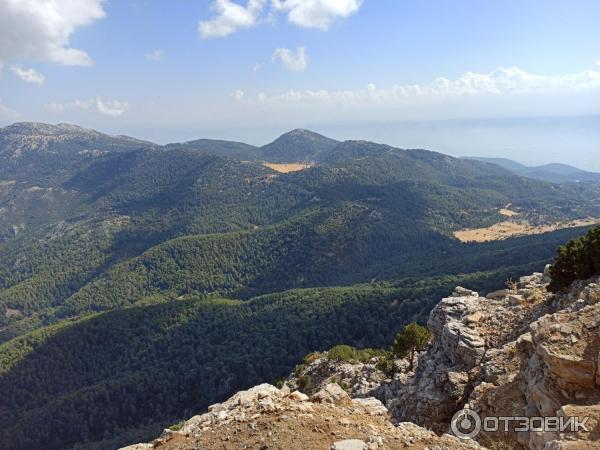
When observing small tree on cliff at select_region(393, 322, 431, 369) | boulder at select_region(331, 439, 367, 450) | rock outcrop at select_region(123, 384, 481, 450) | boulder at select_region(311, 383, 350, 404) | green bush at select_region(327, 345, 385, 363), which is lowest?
green bush at select_region(327, 345, 385, 363)

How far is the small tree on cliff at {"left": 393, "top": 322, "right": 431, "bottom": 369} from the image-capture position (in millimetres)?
38000

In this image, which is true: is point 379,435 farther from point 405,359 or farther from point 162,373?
point 162,373

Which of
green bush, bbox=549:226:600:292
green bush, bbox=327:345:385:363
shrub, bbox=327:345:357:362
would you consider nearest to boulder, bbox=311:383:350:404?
green bush, bbox=549:226:600:292

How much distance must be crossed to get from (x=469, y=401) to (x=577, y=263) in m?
14.5

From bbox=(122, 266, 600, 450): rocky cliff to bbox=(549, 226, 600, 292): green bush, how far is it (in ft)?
3.74

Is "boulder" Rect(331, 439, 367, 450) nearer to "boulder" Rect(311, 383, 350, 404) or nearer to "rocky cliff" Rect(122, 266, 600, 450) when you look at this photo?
"rocky cliff" Rect(122, 266, 600, 450)

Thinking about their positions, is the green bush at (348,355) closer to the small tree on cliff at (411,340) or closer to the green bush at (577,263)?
the small tree on cliff at (411,340)

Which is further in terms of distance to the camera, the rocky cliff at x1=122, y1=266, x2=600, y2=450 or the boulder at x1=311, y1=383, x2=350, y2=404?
the boulder at x1=311, y1=383, x2=350, y2=404

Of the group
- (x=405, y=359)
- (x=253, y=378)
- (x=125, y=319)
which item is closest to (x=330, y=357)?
(x=405, y=359)

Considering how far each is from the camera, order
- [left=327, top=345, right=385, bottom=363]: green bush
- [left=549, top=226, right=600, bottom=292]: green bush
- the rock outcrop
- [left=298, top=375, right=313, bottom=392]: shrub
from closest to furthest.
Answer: the rock outcrop
[left=549, top=226, right=600, bottom=292]: green bush
[left=298, top=375, right=313, bottom=392]: shrub
[left=327, top=345, right=385, bottom=363]: green bush

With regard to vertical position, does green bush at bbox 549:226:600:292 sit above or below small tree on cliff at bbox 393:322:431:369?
above

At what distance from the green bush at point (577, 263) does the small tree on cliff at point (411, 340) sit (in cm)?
1256

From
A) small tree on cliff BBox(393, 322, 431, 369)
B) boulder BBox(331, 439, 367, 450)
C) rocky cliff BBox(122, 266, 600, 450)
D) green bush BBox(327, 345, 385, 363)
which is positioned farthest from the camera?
green bush BBox(327, 345, 385, 363)

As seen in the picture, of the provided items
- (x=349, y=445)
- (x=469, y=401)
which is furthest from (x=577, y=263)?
(x=349, y=445)
